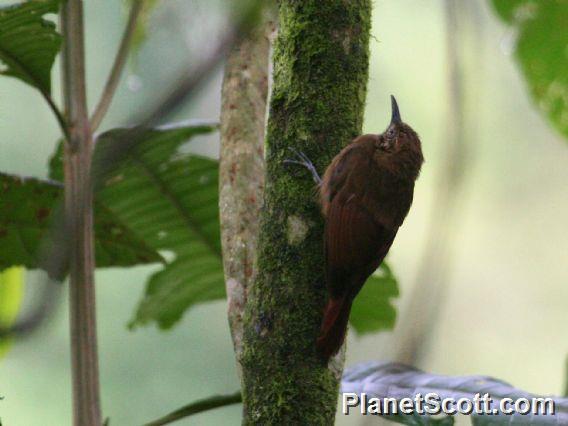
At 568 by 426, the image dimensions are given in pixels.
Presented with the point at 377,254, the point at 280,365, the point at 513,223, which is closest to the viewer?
the point at 280,365

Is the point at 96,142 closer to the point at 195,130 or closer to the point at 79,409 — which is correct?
the point at 195,130

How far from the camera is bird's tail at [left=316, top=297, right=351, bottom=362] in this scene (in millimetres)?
1729

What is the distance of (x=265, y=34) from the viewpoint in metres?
2.28

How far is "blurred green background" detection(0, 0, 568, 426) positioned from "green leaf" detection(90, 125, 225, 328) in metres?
1.78

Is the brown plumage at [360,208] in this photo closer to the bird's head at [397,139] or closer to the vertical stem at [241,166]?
the bird's head at [397,139]

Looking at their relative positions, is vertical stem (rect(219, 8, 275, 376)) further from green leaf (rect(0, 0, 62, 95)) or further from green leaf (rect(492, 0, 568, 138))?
green leaf (rect(492, 0, 568, 138))

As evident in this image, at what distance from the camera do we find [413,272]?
4742 millimetres

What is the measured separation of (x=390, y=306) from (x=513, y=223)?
14.2ft

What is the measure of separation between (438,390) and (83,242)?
2.93 ft

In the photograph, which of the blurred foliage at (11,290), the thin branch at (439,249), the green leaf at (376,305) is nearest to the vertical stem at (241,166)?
the green leaf at (376,305)

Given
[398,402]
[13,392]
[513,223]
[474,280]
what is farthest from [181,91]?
[513,223]

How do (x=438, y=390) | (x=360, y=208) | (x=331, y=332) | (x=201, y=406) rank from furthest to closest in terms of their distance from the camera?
(x=360, y=208)
(x=201, y=406)
(x=438, y=390)
(x=331, y=332)

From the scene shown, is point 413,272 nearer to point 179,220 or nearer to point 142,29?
point 179,220

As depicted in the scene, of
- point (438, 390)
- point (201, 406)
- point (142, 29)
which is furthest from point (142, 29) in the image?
point (438, 390)
